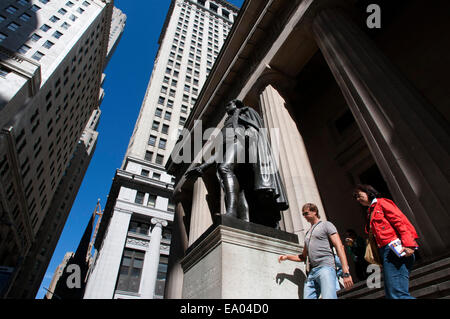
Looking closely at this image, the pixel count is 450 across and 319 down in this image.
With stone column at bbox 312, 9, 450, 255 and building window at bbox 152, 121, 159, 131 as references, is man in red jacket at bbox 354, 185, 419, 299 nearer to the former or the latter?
stone column at bbox 312, 9, 450, 255

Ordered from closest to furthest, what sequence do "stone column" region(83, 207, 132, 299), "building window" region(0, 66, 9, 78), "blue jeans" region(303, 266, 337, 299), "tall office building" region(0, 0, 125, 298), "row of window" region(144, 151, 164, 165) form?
"blue jeans" region(303, 266, 337, 299), "stone column" region(83, 207, 132, 299), "building window" region(0, 66, 9, 78), "tall office building" region(0, 0, 125, 298), "row of window" region(144, 151, 164, 165)

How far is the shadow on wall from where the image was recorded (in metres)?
3.70

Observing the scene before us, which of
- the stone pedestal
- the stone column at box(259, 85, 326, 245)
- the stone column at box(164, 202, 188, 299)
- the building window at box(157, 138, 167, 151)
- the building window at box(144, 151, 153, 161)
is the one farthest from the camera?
the building window at box(157, 138, 167, 151)

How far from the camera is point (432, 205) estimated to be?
13.9 feet

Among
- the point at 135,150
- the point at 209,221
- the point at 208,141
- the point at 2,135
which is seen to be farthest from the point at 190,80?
the point at 209,221

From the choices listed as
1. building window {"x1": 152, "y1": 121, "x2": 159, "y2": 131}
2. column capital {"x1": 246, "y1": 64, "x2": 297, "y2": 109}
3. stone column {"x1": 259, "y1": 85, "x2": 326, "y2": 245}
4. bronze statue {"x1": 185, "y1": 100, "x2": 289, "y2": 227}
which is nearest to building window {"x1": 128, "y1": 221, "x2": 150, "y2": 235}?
building window {"x1": 152, "y1": 121, "x2": 159, "y2": 131}

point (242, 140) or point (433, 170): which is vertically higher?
point (242, 140)

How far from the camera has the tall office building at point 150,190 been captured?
29109 millimetres

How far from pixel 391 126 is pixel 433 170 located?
1.24 metres

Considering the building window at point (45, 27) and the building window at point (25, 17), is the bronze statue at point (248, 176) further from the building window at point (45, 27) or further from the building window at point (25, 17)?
the building window at point (25, 17)

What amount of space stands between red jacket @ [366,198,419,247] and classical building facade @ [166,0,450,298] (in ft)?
4.79

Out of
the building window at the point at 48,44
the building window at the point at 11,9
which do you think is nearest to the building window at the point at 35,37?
the building window at the point at 48,44

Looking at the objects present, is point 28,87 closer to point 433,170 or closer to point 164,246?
point 164,246

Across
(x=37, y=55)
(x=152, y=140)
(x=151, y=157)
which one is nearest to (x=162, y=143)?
(x=152, y=140)
